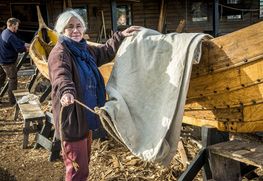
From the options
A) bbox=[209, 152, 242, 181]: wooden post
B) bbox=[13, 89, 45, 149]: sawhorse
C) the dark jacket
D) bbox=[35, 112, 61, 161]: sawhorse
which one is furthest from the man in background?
bbox=[209, 152, 242, 181]: wooden post

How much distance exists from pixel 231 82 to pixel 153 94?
0.60 meters

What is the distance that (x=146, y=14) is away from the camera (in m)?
17.7

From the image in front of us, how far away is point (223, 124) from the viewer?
9.64 feet

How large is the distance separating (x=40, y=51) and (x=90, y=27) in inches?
319

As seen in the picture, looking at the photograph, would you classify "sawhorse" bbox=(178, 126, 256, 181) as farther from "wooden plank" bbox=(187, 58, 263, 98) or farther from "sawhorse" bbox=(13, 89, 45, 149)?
"sawhorse" bbox=(13, 89, 45, 149)

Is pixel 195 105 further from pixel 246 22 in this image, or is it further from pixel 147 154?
pixel 246 22

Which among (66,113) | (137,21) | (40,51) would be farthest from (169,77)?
(137,21)

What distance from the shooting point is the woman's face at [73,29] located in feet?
10.00

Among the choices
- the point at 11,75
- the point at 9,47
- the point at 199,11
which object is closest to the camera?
the point at 9,47

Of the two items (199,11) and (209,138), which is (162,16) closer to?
(199,11)

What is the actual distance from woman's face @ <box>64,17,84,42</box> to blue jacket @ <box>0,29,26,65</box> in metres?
5.72

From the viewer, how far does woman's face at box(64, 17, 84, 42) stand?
3.05 m

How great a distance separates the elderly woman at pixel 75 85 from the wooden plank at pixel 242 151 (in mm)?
1112

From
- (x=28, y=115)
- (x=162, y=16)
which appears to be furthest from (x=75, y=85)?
(x=162, y=16)
